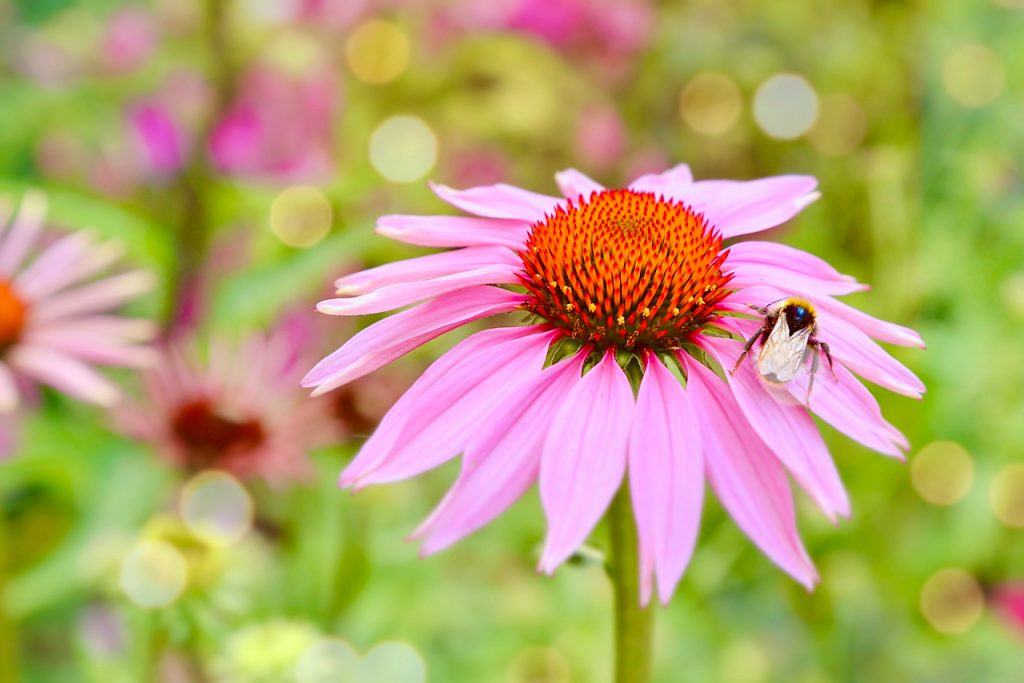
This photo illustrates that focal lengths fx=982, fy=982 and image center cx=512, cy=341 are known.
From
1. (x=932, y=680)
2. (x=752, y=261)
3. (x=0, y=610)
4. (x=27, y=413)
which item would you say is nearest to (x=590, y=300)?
(x=752, y=261)

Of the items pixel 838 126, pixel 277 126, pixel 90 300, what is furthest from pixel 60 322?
pixel 838 126

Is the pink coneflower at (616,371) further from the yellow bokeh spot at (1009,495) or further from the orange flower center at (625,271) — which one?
the yellow bokeh spot at (1009,495)

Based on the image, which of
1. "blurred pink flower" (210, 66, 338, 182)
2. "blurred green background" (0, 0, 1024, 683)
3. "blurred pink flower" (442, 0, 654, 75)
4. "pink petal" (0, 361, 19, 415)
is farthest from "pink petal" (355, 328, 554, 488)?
"blurred pink flower" (442, 0, 654, 75)

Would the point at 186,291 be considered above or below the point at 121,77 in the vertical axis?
below

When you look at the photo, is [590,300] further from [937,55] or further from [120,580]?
[937,55]

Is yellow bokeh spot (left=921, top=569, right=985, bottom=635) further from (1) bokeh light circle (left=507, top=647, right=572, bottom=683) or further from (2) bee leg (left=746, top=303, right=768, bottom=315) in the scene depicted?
(2) bee leg (left=746, top=303, right=768, bottom=315)

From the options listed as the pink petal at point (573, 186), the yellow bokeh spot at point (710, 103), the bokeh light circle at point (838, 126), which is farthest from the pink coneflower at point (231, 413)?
the bokeh light circle at point (838, 126)

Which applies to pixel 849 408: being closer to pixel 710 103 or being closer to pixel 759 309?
pixel 759 309
